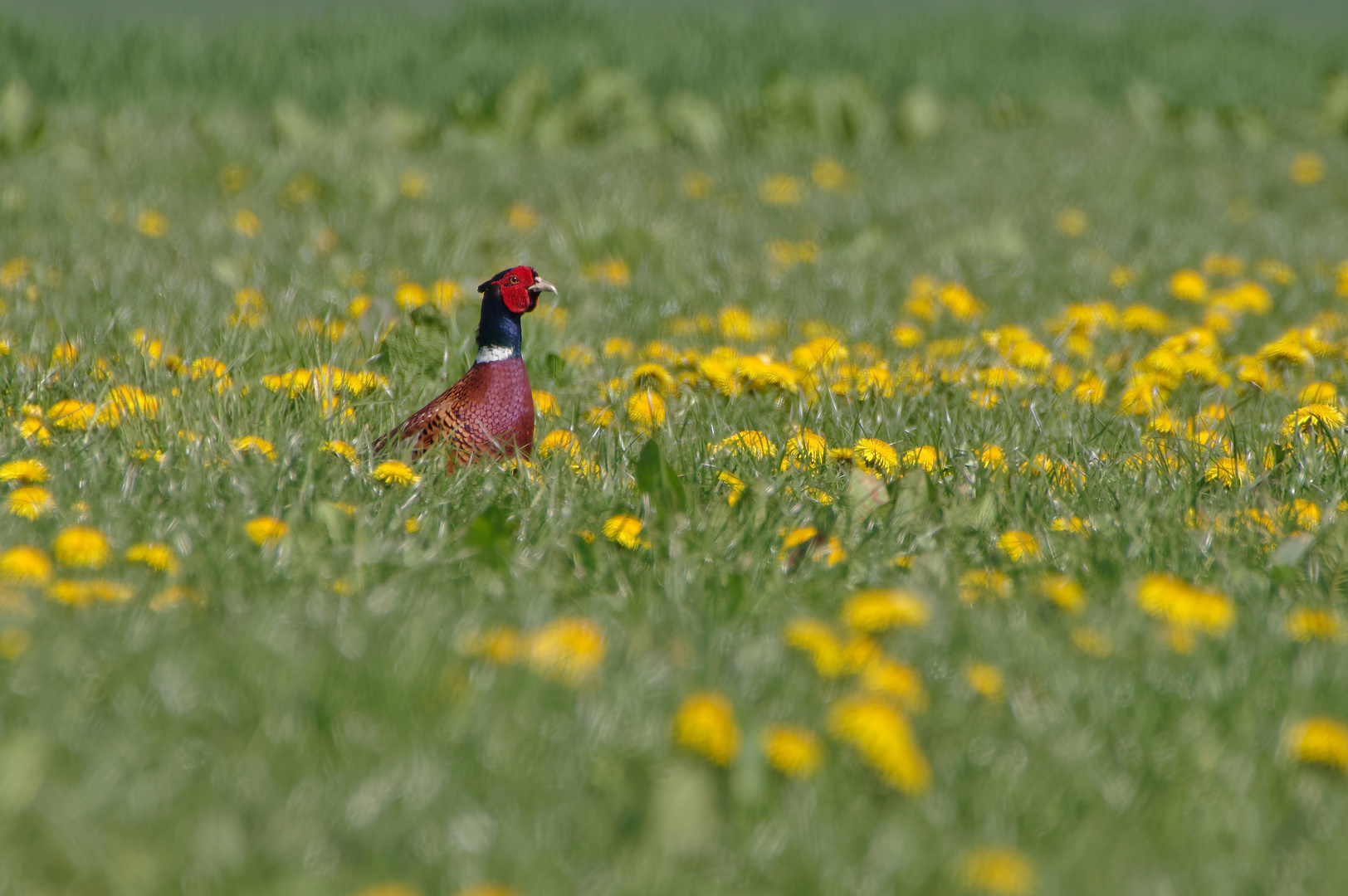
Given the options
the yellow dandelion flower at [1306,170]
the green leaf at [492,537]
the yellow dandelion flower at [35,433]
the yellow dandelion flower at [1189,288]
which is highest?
the yellow dandelion flower at [35,433]

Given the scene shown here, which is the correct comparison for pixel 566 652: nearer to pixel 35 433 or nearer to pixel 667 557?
pixel 667 557

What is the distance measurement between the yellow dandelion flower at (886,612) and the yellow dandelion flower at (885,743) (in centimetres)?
26

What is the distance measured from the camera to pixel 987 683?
176 cm

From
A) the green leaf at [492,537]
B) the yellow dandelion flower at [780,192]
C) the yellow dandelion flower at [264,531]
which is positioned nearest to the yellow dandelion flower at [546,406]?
the green leaf at [492,537]

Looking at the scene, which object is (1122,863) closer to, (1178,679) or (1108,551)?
(1178,679)

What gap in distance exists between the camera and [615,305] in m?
4.61

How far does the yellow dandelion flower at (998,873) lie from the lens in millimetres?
1367

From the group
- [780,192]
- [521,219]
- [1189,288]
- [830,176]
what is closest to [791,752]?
[1189,288]

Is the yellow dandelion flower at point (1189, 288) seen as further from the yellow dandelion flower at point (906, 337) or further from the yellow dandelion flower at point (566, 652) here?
the yellow dandelion flower at point (566, 652)

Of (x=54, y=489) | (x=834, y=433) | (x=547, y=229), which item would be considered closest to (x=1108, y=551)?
(x=834, y=433)

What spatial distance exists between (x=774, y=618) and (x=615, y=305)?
2.74 meters

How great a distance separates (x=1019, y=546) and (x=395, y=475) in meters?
1.22

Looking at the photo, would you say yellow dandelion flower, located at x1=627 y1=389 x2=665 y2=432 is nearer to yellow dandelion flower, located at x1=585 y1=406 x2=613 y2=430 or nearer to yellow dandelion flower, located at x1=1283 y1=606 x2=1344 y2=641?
yellow dandelion flower, located at x1=585 y1=406 x2=613 y2=430

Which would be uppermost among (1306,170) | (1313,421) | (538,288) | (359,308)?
(538,288)
